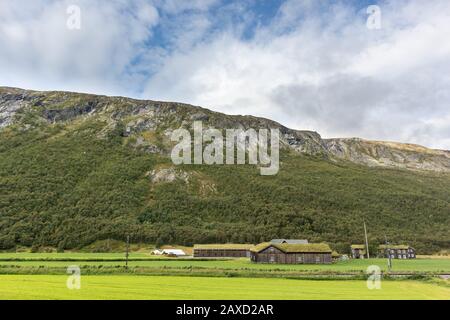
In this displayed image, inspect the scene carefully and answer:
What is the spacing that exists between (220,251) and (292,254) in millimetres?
19632

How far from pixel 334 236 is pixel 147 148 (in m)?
104

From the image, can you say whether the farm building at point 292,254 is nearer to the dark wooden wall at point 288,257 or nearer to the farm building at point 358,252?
the dark wooden wall at point 288,257

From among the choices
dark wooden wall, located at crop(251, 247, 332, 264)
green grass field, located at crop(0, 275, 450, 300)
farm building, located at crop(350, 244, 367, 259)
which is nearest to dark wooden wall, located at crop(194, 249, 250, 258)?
dark wooden wall, located at crop(251, 247, 332, 264)

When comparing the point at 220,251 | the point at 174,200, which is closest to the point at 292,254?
the point at 220,251

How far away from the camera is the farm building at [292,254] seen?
86.1m

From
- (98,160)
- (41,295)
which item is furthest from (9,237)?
(41,295)

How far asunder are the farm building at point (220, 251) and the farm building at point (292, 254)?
501 inches

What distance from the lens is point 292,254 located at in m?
87.8

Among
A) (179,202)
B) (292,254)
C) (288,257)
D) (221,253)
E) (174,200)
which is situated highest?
(174,200)

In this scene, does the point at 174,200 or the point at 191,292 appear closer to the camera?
the point at 191,292

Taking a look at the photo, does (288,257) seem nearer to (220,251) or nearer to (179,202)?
(220,251)

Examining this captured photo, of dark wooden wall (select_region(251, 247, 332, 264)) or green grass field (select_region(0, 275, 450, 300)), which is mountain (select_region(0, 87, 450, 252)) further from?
green grass field (select_region(0, 275, 450, 300))
